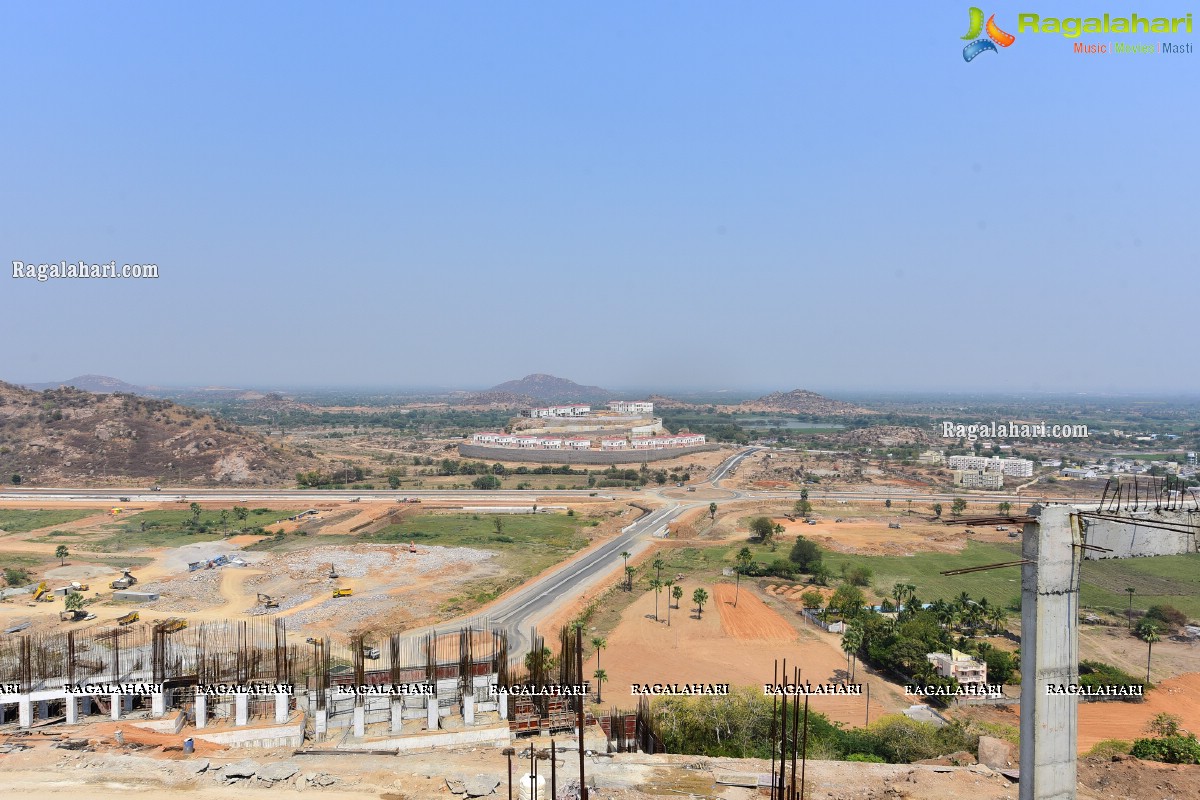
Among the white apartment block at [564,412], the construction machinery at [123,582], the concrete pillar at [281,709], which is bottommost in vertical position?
the construction machinery at [123,582]

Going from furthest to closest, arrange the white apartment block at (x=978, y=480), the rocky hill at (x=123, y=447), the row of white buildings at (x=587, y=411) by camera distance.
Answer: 1. the row of white buildings at (x=587, y=411)
2. the rocky hill at (x=123, y=447)
3. the white apartment block at (x=978, y=480)

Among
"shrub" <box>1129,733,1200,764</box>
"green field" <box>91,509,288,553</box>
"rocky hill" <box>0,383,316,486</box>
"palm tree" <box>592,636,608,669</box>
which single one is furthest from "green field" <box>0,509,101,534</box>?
"shrub" <box>1129,733,1200,764</box>

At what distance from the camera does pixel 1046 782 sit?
12.9m

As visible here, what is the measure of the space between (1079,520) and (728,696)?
15953 millimetres

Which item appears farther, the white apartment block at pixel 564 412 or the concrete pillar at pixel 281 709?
the white apartment block at pixel 564 412

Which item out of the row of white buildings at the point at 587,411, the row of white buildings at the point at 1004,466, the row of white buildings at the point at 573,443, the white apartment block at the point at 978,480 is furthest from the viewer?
the row of white buildings at the point at 587,411

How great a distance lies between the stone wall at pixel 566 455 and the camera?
115m

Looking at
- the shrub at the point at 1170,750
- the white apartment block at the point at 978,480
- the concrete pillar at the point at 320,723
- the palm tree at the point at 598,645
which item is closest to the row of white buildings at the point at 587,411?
the white apartment block at the point at 978,480

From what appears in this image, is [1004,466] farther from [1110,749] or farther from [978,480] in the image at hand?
[1110,749]

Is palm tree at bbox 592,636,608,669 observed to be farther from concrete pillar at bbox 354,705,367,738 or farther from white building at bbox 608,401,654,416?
white building at bbox 608,401,654,416

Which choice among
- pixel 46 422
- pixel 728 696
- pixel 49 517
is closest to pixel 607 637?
pixel 728 696

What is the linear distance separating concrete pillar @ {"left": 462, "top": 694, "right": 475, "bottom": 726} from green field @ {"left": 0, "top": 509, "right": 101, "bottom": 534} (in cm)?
6040

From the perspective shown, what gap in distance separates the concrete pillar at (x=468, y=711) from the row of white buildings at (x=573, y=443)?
94.4 m

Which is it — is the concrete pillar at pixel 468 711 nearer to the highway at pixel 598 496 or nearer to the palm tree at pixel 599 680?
the palm tree at pixel 599 680
